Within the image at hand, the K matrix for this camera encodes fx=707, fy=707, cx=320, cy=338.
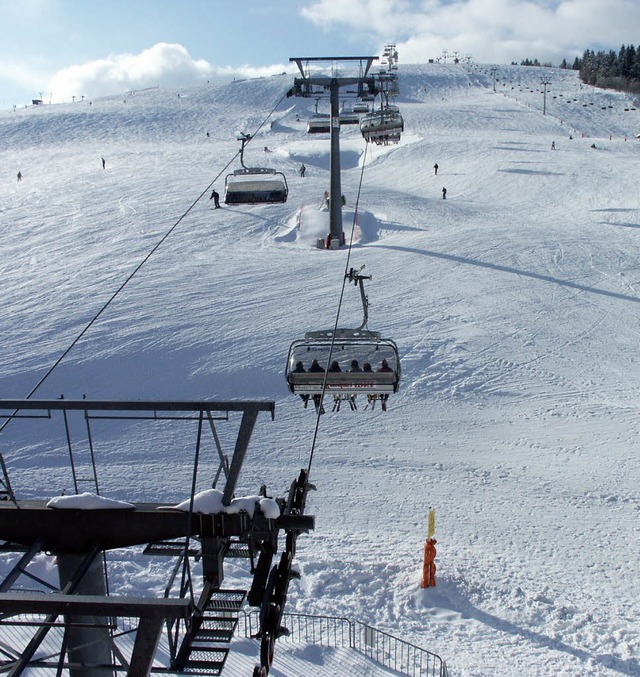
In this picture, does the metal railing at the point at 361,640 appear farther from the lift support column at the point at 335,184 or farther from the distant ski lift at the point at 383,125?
the distant ski lift at the point at 383,125

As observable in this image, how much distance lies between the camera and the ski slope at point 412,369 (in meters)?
9.82

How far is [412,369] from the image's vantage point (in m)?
16.1

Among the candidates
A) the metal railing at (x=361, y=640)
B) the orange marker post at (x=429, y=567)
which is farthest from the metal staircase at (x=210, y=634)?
the orange marker post at (x=429, y=567)

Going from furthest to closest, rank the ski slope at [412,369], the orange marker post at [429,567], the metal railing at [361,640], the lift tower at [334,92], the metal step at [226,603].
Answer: the lift tower at [334,92] → the ski slope at [412,369] → the orange marker post at [429,567] → the metal railing at [361,640] → the metal step at [226,603]

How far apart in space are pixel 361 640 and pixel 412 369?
7893 millimetres

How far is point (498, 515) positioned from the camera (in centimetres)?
1149

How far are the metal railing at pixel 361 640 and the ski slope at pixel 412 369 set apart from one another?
0.93 feet

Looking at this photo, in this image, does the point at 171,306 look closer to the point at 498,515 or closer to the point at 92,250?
the point at 92,250

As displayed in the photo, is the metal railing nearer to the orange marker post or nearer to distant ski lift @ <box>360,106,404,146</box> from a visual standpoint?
the orange marker post

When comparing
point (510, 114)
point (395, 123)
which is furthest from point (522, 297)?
point (510, 114)

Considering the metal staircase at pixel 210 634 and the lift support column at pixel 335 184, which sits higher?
the lift support column at pixel 335 184

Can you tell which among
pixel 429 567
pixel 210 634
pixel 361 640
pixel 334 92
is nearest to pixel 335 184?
pixel 334 92

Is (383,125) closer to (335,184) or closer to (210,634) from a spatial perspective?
(335,184)

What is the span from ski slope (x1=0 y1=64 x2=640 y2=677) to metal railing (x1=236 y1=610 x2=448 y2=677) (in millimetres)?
284
